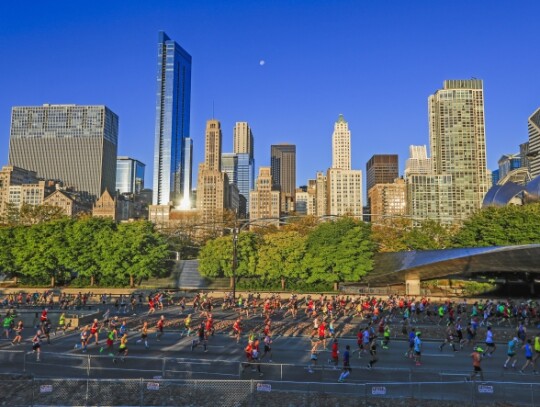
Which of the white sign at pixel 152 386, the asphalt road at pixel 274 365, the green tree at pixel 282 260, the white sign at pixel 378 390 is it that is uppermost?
the green tree at pixel 282 260

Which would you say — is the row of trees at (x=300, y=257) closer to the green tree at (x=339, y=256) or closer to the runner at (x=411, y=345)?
the green tree at (x=339, y=256)

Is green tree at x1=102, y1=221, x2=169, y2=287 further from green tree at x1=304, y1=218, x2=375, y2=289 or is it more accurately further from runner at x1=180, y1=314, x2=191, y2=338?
runner at x1=180, y1=314, x2=191, y2=338

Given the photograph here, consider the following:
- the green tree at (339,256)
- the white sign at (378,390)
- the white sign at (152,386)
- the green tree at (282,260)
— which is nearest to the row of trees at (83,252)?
the green tree at (282,260)

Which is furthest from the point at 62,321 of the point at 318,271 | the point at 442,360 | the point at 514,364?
the point at 318,271

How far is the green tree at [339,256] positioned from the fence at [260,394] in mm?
37427

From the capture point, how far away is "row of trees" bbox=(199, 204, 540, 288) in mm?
51656

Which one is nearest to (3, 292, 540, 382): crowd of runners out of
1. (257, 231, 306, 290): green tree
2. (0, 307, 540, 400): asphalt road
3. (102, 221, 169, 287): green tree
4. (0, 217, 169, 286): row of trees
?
(0, 307, 540, 400): asphalt road

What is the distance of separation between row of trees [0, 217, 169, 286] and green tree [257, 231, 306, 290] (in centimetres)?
1363

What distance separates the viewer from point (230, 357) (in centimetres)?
2155

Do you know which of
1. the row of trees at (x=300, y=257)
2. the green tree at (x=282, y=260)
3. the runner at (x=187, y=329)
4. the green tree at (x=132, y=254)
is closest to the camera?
the runner at (x=187, y=329)

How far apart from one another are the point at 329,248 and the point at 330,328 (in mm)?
29295

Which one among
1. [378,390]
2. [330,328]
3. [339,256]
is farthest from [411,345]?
[339,256]

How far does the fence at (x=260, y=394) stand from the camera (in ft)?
45.4

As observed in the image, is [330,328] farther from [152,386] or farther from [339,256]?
[339,256]
